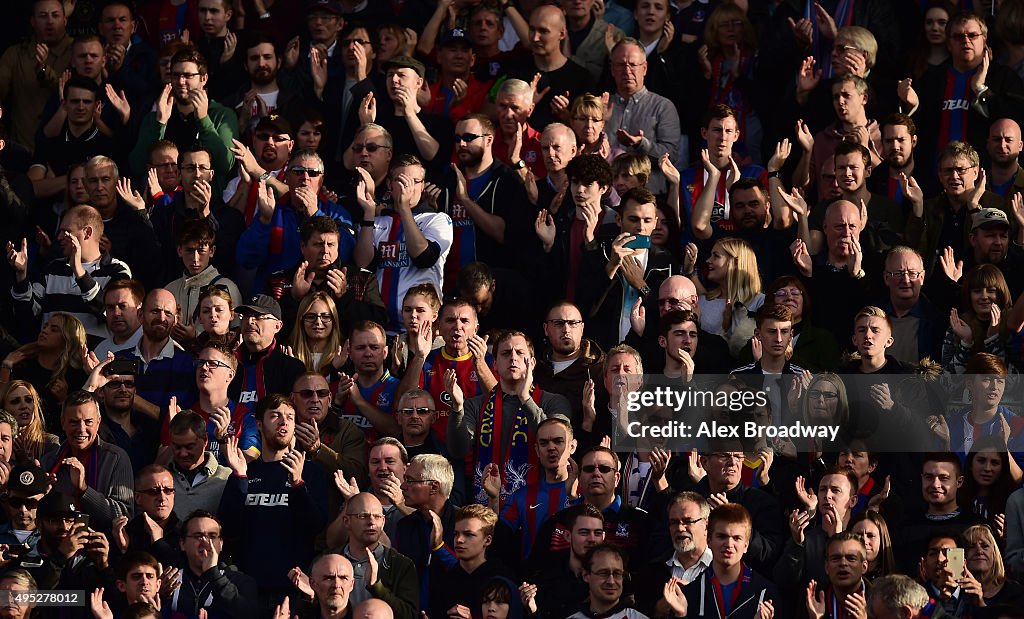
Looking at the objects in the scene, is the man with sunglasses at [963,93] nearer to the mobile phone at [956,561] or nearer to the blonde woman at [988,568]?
the blonde woman at [988,568]

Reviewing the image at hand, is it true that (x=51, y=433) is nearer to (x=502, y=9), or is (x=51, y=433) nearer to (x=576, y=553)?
(x=576, y=553)

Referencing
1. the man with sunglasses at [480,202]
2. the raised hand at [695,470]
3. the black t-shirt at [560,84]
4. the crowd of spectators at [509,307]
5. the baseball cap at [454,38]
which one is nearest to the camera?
the crowd of spectators at [509,307]

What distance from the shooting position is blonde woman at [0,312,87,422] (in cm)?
1477

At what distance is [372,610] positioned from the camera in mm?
12672

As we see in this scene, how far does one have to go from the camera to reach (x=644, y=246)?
48.5ft

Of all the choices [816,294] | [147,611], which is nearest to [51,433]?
[147,611]

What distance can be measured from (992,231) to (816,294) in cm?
116

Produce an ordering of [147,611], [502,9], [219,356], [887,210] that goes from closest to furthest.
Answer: [147,611], [219,356], [887,210], [502,9]

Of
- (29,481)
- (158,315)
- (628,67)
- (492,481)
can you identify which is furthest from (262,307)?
(628,67)

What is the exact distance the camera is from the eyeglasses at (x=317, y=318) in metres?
14.6

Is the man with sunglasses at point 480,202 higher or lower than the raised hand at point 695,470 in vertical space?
higher

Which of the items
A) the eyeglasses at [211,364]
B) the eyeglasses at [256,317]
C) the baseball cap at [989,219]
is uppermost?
the baseball cap at [989,219]

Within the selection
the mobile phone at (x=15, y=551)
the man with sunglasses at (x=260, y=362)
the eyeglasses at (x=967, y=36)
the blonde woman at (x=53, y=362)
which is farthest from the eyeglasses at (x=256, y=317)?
the eyeglasses at (x=967, y=36)

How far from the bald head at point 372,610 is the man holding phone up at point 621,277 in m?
2.64
